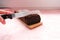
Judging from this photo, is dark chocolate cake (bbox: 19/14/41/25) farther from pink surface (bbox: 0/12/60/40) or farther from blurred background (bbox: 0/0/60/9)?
blurred background (bbox: 0/0/60/9)

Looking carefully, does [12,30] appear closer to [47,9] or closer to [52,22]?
[52,22]

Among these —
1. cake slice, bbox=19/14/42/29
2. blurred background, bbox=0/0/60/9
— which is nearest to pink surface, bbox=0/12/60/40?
cake slice, bbox=19/14/42/29

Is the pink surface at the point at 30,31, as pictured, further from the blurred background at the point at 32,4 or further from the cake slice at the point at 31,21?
the blurred background at the point at 32,4

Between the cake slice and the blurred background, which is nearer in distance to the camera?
the cake slice

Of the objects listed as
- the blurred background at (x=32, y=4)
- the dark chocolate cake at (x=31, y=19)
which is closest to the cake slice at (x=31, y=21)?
the dark chocolate cake at (x=31, y=19)

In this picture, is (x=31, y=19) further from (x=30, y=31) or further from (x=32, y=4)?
(x=32, y=4)

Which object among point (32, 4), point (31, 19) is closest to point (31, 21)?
point (31, 19)
